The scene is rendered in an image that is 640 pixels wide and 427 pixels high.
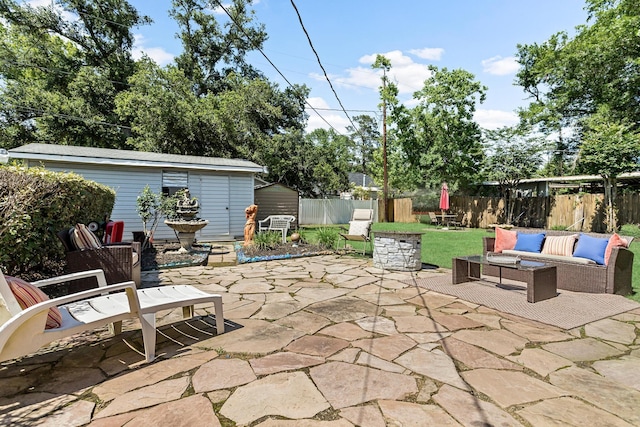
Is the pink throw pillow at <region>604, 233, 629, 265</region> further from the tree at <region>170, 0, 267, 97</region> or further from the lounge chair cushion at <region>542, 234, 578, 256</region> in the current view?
the tree at <region>170, 0, 267, 97</region>

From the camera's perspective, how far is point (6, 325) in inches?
71.5

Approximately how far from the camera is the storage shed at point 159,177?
911cm

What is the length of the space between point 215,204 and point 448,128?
13.8 metres

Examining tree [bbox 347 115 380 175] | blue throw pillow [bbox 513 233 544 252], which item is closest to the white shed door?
blue throw pillow [bbox 513 233 544 252]

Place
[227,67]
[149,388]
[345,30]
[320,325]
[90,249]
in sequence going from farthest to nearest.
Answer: [227,67] < [345,30] < [90,249] < [320,325] < [149,388]

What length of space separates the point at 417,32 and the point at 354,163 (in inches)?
1219

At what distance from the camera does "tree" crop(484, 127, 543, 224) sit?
15.1 m

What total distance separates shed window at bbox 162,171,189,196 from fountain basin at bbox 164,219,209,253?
9.14 feet

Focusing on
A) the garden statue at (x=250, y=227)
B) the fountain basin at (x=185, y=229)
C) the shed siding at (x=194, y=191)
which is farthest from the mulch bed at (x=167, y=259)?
the shed siding at (x=194, y=191)

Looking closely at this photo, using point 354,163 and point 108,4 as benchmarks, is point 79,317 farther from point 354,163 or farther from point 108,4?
point 354,163

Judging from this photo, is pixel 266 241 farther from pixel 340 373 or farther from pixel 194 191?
pixel 340 373

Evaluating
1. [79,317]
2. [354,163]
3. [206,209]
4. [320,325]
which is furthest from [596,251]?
[354,163]

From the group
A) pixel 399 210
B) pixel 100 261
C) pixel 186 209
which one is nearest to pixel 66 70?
pixel 186 209

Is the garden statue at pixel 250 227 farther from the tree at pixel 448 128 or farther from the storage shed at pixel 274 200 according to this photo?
the tree at pixel 448 128
